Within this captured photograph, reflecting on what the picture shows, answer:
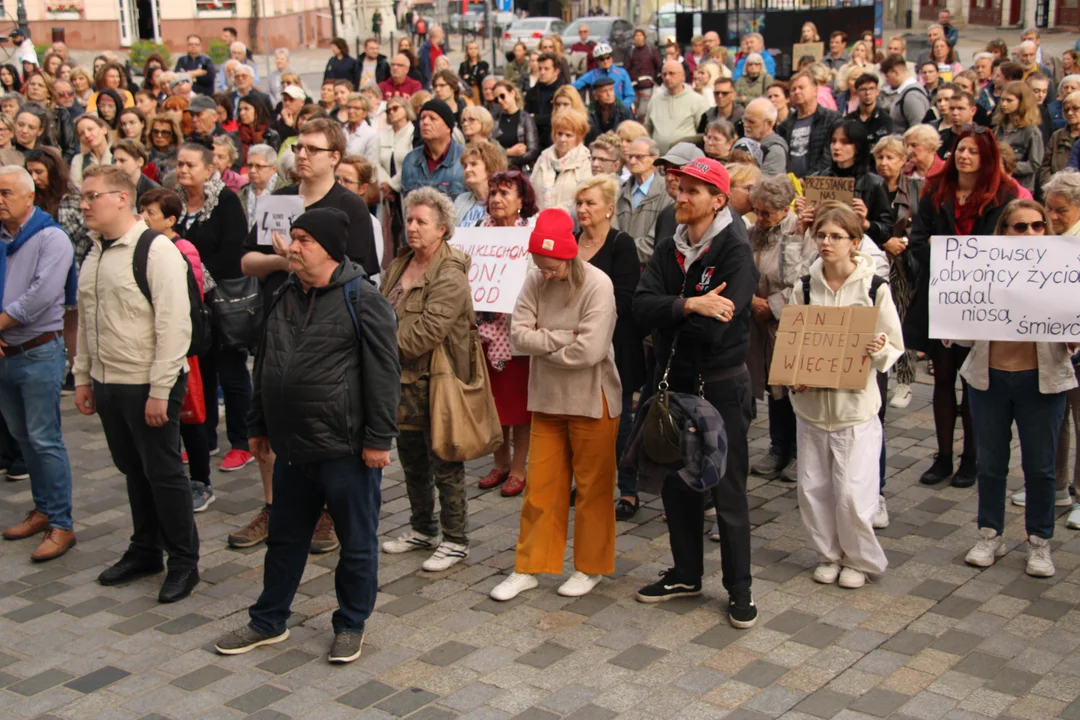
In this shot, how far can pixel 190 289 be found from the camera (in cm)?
650

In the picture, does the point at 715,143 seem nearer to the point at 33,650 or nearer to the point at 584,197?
the point at 584,197

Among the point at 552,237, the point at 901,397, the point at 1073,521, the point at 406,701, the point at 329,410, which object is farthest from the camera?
the point at 901,397

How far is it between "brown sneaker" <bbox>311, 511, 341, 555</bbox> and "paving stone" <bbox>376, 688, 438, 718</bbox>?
1.75 m

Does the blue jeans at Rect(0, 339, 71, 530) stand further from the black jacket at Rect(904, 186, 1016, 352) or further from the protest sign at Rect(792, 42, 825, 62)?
the protest sign at Rect(792, 42, 825, 62)

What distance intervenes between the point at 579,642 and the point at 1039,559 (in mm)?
2437

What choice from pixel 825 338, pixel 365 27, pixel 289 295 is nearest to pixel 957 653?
pixel 825 338

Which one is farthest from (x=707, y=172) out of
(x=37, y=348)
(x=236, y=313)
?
(x=37, y=348)

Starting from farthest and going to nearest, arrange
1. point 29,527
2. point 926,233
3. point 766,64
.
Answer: point 766,64 → point 926,233 → point 29,527

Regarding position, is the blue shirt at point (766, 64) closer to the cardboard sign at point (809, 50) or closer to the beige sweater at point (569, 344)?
the cardboard sign at point (809, 50)

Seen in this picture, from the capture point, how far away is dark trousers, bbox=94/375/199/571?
631 cm

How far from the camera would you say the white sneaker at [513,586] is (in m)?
6.32

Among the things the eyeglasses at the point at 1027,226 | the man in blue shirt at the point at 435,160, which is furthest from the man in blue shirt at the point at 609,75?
the eyeglasses at the point at 1027,226

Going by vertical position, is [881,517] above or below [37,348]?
below

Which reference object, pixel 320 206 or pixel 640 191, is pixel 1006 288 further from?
pixel 320 206
